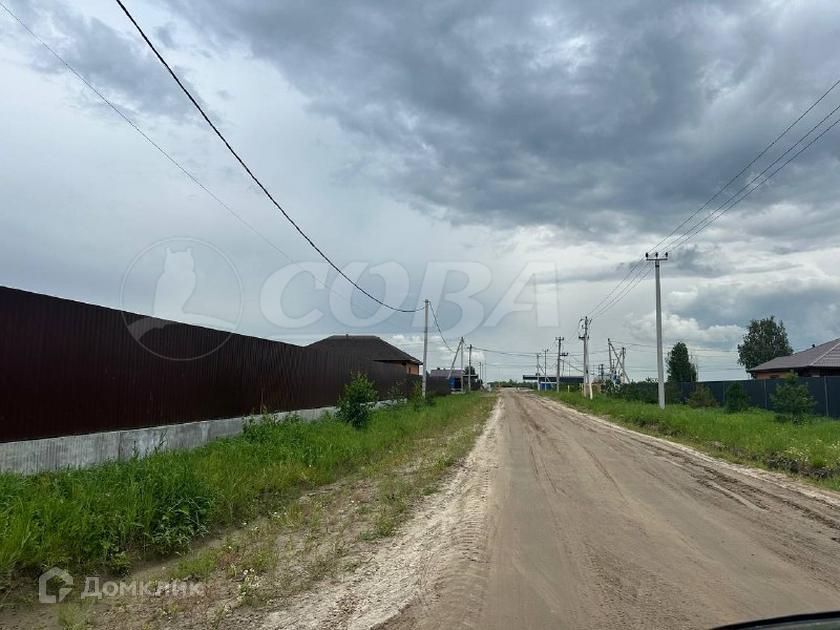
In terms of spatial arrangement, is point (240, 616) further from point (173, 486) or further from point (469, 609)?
point (173, 486)

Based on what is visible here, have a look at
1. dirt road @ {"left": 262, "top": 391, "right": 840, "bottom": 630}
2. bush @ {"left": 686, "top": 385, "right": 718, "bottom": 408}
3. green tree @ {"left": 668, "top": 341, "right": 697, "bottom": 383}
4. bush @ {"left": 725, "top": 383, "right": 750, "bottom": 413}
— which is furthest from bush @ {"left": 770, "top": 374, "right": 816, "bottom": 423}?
green tree @ {"left": 668, "top": 341, "right": 697, "bottom": 383}

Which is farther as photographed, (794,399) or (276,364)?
(794,399)

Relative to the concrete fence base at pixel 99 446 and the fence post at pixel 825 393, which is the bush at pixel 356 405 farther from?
the fence post at pixel 825 393

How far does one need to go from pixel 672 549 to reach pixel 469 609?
296cm

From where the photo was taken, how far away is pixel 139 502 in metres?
6.74

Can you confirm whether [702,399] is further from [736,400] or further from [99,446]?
[99,446]

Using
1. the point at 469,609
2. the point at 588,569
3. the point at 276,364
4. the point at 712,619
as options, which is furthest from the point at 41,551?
the point at 276,364

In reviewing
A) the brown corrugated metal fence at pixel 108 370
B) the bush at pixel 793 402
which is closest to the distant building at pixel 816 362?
the bush at pixel 793 402

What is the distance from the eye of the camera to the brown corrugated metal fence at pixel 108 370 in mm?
7746

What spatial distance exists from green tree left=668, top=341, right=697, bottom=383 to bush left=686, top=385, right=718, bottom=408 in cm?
2773

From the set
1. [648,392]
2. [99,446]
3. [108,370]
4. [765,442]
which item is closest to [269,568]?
[99,446]

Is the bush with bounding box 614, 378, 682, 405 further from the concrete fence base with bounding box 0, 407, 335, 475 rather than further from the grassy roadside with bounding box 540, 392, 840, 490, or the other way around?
the concrete fence base with bounding box 0, 407, 335, 475

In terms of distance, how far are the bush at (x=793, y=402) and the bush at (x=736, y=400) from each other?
784 centimetres

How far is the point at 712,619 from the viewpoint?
464cm
